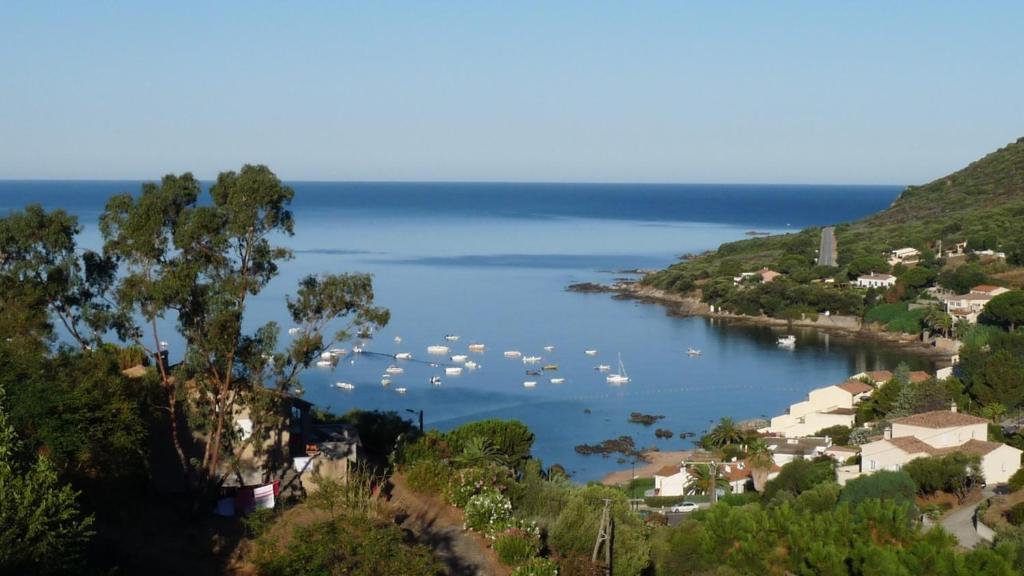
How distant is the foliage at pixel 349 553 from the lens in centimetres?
1198

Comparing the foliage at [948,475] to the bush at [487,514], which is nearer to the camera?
the bush at [487,514]

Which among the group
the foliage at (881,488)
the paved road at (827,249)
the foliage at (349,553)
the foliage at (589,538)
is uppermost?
the foliage at (349,553)

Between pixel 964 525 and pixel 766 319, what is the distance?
49207 millimetres

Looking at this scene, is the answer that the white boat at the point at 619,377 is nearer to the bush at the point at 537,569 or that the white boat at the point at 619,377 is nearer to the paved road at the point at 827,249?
the paved road at the point at 827,249

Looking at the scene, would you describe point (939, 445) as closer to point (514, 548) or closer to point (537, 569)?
point (514, 548)

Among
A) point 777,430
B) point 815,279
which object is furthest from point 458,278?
point 777,430

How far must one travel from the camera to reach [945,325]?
61.5 metres

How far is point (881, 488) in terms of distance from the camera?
23922 millimetres

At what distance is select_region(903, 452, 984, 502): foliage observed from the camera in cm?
2728

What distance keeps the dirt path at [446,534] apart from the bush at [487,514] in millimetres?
155

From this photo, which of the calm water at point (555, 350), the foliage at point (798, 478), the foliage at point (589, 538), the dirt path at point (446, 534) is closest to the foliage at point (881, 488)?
the foliage at point (798, 478)

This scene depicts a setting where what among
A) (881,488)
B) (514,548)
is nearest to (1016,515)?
(881,488)

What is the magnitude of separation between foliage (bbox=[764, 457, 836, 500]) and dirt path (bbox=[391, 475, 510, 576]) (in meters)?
12.2

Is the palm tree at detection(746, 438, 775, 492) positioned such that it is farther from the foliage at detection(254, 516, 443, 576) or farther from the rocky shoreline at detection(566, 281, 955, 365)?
the rocky shoreline at detection(566, 281, 955, 365)
